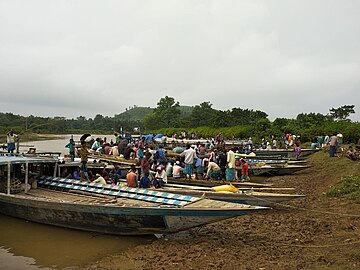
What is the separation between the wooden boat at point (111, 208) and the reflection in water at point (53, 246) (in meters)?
0.20

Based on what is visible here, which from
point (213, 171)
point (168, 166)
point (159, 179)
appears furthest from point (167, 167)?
point (159, 179)

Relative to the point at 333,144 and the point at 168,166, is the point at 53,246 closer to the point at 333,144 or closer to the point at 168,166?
the point at 168,166

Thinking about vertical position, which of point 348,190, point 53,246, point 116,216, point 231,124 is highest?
point 231,124

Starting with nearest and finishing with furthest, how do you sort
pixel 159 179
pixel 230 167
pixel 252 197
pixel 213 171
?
1. pixel 252 197
2. pixel 159 179
3. pixel 230 167
4. pixel 213 171

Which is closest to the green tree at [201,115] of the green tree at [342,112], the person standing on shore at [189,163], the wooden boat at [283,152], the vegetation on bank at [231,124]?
the vegetation on bank at [231,124]

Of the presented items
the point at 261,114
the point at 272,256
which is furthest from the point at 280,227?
the point at 261,114

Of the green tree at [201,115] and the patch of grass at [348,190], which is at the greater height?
the green tree at [201,115]

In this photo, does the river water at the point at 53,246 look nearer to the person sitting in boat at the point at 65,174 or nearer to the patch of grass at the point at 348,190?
the person sitting in boat at the point at 65,174

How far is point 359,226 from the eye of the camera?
772 centimetres

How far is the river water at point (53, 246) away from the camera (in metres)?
7.04

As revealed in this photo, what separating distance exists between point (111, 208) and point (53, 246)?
5.54 feet

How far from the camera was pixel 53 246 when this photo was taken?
7.89m

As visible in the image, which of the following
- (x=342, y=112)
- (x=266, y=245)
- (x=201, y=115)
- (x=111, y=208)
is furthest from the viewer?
(x=201, y=115)

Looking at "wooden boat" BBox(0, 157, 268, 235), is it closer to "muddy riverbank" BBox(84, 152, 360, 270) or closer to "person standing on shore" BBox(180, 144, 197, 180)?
"muddy riverbank" BBox(84, 152, 360, 270)
